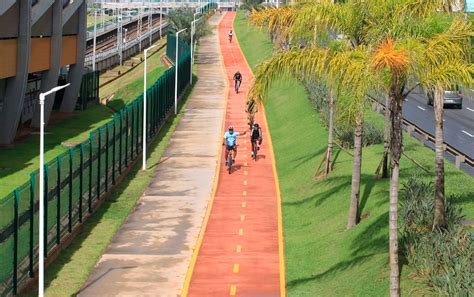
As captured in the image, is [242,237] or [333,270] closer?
[333,270]

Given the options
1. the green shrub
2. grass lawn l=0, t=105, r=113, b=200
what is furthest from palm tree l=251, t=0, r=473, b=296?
grass lawn l=0, t=105, r=113, b=200

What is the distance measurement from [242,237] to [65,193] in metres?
5.74

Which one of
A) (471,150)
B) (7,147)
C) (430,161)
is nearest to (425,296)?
(430,161)

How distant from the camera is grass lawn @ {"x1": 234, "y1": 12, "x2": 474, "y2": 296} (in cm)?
2184

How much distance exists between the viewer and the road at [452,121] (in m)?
46.6

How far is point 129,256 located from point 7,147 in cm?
2322

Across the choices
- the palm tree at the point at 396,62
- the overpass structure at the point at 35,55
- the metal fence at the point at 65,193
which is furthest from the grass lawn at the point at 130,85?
the palm tree at the point at 396,62

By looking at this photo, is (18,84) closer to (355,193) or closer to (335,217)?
(335,217)

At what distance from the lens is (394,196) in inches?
758

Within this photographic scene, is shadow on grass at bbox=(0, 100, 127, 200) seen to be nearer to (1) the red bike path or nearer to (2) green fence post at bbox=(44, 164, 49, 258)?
(1) the red bike path

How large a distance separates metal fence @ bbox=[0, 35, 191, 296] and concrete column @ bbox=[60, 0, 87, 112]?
64.7ft

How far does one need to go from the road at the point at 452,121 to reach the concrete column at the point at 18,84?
67.5 feet

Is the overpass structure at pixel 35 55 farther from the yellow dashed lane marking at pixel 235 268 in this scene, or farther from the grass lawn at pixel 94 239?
the yellow dashed lane marking at pixel 235 268

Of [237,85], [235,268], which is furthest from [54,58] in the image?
[235,268]
